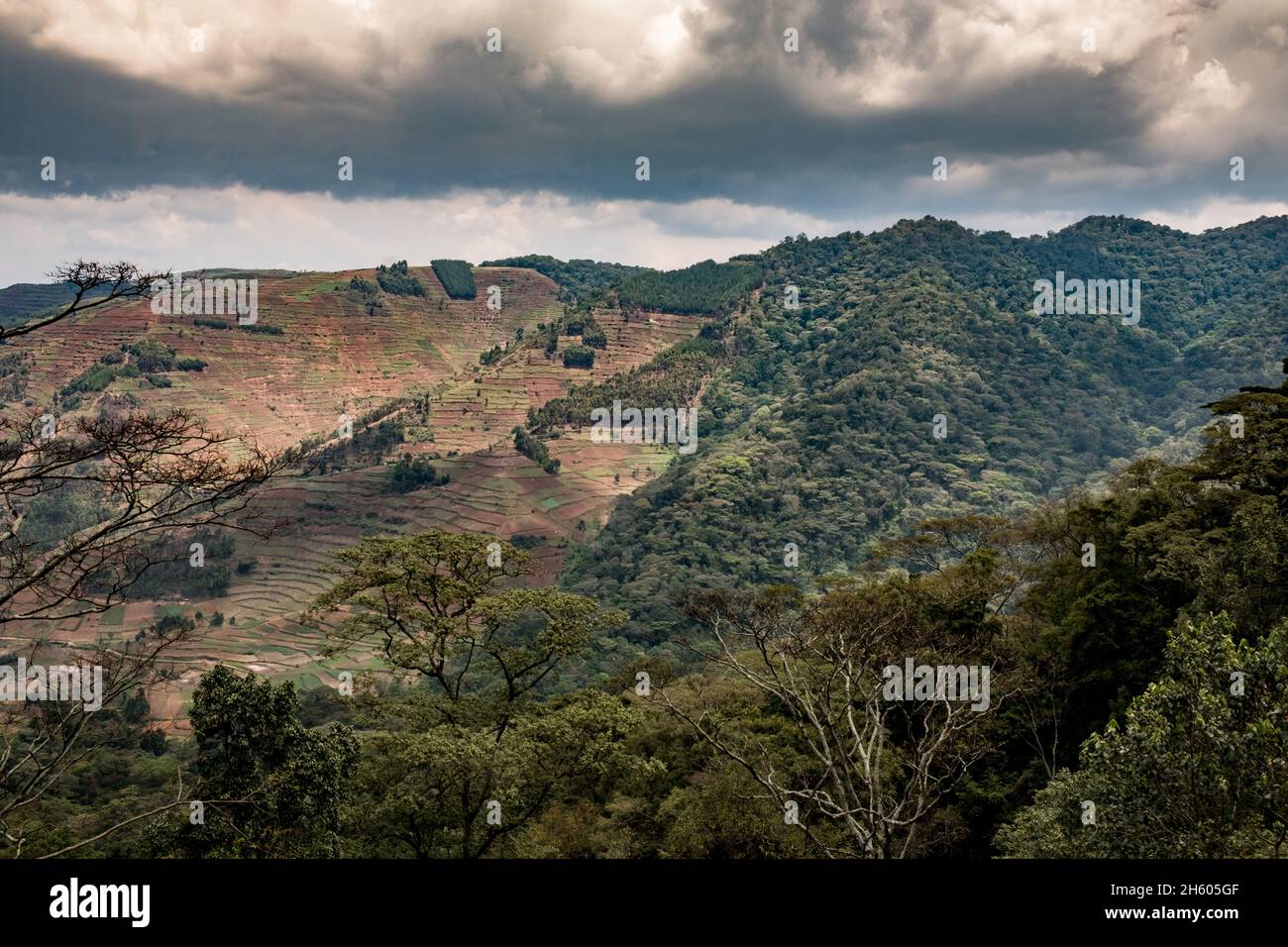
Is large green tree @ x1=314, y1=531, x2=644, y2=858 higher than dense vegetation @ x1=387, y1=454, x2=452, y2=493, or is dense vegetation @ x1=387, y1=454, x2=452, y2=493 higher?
dense vegetation @ x1=387, y1=454, x2=452, y2=493

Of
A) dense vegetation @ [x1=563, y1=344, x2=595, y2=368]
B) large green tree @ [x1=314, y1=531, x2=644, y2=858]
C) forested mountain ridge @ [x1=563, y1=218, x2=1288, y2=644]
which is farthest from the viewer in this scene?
dense vegetation @ [x1=563, y1=344, x2=595, y2=368]

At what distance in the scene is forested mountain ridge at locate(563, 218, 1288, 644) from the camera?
81562mm

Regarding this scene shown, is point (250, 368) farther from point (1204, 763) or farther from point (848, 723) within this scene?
point (1204, 763)

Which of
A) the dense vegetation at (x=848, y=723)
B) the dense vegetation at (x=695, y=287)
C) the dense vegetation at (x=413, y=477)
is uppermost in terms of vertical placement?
the dense vegetation at (x=695, y=287)

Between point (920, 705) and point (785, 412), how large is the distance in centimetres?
8864

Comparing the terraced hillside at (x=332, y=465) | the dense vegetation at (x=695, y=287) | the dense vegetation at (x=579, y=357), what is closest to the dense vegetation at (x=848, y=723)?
the terraced hillside at (x=332, y=465)

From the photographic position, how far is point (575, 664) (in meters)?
57.1

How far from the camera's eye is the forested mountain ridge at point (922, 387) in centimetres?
8156

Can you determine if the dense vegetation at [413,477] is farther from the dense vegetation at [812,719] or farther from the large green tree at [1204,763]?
the large green tree at [1204,763]

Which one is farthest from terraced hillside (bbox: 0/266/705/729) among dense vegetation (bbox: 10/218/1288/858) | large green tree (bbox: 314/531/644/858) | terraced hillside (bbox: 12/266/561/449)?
large green tree (bbox: 314/531/644/858)

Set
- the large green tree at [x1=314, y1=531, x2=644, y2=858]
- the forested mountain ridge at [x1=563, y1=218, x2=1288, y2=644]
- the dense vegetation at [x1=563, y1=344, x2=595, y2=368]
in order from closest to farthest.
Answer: the large green tree at [x1=314, y1=531, x2=644, y2=858] → the forested mountain ridge at [x1=563, y1=218, x2=1288, y2=644] → the dense vegetation at [x1=563, y1=344, x2=595, y2=368]

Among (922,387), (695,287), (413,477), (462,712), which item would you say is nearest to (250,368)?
(695,287)

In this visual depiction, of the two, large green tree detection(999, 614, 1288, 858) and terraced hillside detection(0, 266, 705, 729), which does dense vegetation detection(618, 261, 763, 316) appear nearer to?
terraced hillside detection(0, 266, 705, 729)

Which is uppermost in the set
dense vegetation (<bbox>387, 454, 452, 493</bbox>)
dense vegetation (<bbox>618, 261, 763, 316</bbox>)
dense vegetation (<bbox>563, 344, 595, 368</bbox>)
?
dense vegetation (<bbox>618, 261, 763, 316</bbox>)
